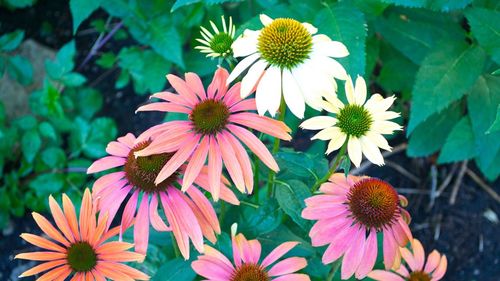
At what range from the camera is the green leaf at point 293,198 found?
1.07 m

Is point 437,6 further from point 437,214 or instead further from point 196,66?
point 437,214

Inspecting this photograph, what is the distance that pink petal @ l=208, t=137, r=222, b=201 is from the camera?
3.04ft

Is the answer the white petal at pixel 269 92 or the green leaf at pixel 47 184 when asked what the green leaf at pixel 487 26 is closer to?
the white petal at pixel 269 92

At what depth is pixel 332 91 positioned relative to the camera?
0.89m

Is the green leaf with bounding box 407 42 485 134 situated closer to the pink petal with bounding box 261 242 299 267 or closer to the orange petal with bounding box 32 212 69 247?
the pink petal with bounding box 261 242 299 267

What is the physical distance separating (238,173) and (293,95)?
144 millimetres

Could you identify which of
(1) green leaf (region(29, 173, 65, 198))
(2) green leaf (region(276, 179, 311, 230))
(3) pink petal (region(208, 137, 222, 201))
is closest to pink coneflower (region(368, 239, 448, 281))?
(2) green leaf (region(276, 179, 311, 230))

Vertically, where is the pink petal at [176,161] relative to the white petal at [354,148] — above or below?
above

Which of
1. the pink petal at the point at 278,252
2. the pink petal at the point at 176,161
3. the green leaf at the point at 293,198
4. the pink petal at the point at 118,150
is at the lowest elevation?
the pink petal at the point at 278,252

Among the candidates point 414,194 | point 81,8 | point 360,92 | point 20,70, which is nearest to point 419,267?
point 360,92

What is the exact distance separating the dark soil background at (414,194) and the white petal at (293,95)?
1.19 m

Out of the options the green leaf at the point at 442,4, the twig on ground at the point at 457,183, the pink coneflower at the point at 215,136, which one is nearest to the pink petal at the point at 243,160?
the pink coneflower at the point at 215,136

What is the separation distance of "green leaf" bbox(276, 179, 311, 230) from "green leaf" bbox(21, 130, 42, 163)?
969 millimetres

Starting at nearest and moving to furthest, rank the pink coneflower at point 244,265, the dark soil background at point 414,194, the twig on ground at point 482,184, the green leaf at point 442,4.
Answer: the pink coneflower at point 244,265 < the green leaf at point 442,4 < the dark soil background at point 414,194 < the twig on ground at point 482,184
